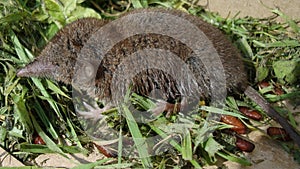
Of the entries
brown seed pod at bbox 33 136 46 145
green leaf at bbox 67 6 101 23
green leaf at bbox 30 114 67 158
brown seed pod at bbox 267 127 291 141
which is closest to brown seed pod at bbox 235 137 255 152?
brown seed pod at bbox 267 127 291 141

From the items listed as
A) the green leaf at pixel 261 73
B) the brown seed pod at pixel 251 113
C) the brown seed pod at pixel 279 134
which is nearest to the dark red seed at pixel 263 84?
the green leaf at pixel 261 73

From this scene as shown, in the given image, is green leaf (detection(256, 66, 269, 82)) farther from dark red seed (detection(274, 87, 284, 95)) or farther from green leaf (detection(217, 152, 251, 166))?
green leaf (detection(217, 152, 251, 166))

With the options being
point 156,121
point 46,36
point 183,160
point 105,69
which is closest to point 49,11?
point 46,36

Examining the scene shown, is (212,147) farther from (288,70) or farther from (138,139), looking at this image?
(288,70)

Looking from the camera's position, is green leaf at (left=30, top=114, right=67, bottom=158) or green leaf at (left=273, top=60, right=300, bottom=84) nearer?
green leaf at (left=30, top=114, right=67, bottom=158)

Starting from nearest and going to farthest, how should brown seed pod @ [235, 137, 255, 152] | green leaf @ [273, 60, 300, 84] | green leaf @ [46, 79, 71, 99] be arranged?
brown seed pod @ [235, 137, 255, 152]
green leaf @ [46, 79, 71, 99]
green leaf @ [273, 60, 300, 84]

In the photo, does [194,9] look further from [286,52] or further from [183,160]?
[183,160]

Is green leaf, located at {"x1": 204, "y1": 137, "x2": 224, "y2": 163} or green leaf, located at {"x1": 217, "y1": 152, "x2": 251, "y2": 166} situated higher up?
green leaf, located at {"x1": 204, "y1": 137, "x2": 224, "y2": 163}
